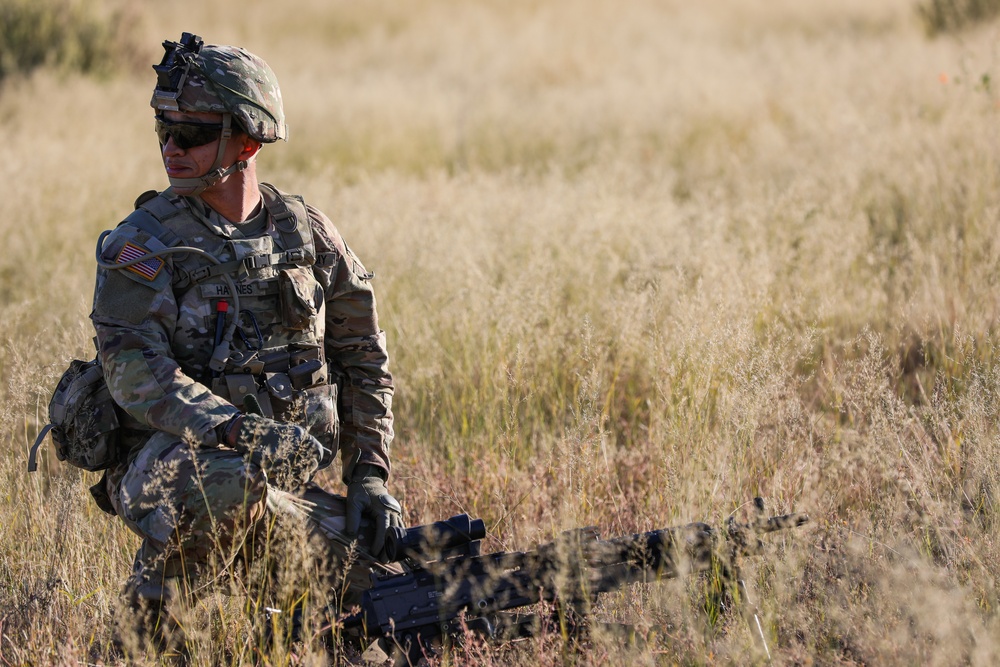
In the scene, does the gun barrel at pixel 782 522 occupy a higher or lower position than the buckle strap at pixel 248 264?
lower

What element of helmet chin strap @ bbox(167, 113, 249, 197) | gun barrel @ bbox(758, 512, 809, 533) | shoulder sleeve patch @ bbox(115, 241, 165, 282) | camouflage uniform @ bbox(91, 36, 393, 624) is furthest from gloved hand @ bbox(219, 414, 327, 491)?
gun barrel @ bbox(758, 512, 809, 533)

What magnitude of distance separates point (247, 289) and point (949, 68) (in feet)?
28.7

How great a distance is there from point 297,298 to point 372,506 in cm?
68

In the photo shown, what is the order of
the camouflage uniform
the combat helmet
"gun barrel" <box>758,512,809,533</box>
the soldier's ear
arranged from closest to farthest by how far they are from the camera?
"gun barrel" <box>758,512,809,533</box> < the camouflage uniform < the combat helmet < the soldier's ear

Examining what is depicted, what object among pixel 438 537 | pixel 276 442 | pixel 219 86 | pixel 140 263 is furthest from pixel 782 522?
pixel 219 86

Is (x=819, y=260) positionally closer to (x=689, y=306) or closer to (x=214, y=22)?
(x=689, y=306)

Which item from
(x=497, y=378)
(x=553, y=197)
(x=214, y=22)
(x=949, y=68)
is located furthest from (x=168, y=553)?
(x=214, y=22)

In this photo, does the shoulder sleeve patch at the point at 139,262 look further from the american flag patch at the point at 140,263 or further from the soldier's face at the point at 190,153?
the soldier's face at the point at 190,153

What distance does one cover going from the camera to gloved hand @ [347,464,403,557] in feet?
10.0

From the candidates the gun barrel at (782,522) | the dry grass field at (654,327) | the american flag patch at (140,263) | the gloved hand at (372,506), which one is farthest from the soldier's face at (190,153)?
the gun barrel at (782,522)

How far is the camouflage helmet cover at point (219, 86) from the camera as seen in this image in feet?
9.45

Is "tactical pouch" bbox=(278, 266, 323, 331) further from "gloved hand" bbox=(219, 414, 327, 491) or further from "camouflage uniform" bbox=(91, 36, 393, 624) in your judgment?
"gloved hand" bbox=(219, 414, 327, 491)

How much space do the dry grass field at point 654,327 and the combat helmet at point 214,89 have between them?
1003 mm

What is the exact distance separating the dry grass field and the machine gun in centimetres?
9
